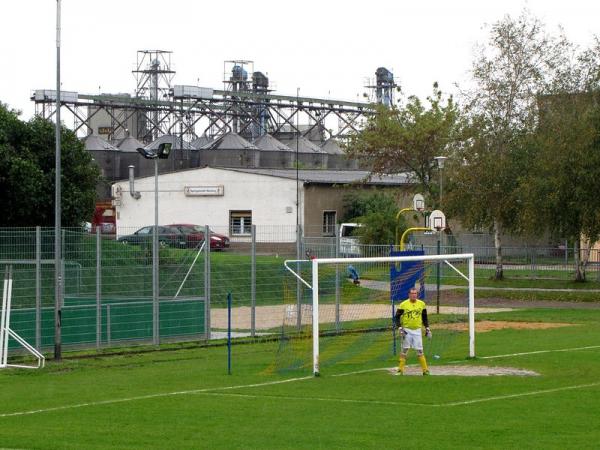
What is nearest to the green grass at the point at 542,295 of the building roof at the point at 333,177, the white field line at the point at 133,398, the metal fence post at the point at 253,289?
the building roof at the point at 333,177

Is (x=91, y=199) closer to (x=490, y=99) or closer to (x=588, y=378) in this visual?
(x=490, y=99)

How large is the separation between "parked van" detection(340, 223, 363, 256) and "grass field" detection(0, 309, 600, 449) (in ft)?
46.5

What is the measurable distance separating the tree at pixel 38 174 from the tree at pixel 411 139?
2067 cm

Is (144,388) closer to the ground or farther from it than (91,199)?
closer to the ground

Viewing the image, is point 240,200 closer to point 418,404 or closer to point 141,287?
point 141,287

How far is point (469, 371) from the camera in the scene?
21625 millimetres

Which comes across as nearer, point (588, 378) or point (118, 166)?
point (588, 378)

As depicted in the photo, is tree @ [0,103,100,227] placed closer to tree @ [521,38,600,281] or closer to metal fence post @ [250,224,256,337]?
metal fence post @ [250,224,256,337]

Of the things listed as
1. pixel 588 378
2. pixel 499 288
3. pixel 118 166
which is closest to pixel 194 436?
pixel 588 378

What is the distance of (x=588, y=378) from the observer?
20188mm

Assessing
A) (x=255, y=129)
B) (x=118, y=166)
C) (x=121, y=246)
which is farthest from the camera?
(x=255, y=129)

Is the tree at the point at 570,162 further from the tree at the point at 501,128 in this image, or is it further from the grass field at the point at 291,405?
the grass field at the point at 291,405

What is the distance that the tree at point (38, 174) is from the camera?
4212cm

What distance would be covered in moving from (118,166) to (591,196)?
57753 mm
